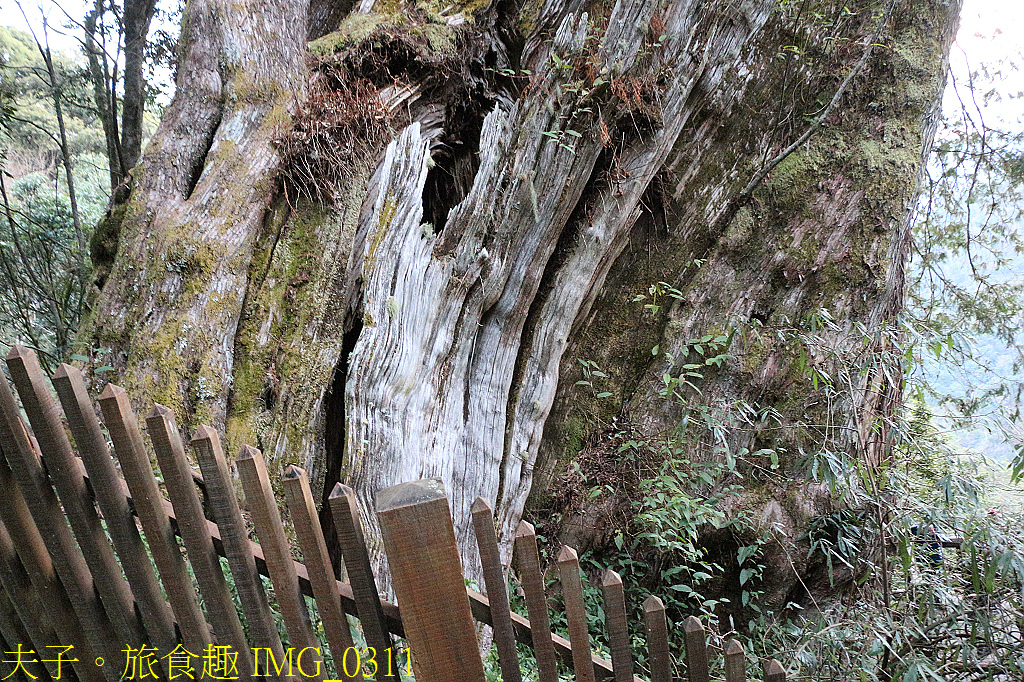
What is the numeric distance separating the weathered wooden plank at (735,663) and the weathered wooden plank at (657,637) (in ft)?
0.57

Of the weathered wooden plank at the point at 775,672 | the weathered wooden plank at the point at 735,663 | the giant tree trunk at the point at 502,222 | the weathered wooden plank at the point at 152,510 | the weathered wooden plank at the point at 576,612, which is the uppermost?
the giant tree trunk at the point at 502,222

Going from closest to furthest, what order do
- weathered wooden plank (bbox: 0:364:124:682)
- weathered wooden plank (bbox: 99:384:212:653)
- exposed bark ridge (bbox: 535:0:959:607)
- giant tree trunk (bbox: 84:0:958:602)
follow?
weathered wooden plank (bbox: 99:384:212:653) → weathered wooden plank (bbox: 0:364:124:682) → giant tree trunk (bbox: 84:0:958:602) → exposed bark ridge (bbox: 535:0:959:607)

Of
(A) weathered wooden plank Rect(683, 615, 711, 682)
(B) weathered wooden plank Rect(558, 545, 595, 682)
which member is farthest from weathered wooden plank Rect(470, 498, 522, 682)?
(A) weathered wooden plank Rect(683, 615, 711, 682)

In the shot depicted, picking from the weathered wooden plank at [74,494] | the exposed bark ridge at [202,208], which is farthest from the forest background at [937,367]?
the weathered wooden plank at [74,494]

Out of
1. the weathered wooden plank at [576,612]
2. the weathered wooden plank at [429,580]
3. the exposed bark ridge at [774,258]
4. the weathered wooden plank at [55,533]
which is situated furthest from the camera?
Answer: the exposed bark ridge at [774,258]

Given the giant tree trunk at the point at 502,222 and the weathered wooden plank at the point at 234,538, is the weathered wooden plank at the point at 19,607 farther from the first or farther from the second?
the giant tree trunk at the point at 502,222

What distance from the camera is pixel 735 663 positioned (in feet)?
5.90

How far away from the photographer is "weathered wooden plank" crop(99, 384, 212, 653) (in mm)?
1884

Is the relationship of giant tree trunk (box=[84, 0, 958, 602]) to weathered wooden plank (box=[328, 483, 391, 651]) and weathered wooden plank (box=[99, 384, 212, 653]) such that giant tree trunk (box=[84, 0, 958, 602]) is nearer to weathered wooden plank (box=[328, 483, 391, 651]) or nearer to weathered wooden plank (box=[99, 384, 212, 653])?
weathered wooden plank (box=[99, 384, 212, 653])

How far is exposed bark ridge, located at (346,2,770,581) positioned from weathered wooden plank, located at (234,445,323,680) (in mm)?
1490

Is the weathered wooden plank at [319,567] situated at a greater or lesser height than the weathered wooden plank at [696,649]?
greater

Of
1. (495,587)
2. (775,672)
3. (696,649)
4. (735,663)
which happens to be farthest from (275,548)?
(775,672)

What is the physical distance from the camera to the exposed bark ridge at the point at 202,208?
10.8 feet

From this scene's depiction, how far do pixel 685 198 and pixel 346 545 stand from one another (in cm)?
424
